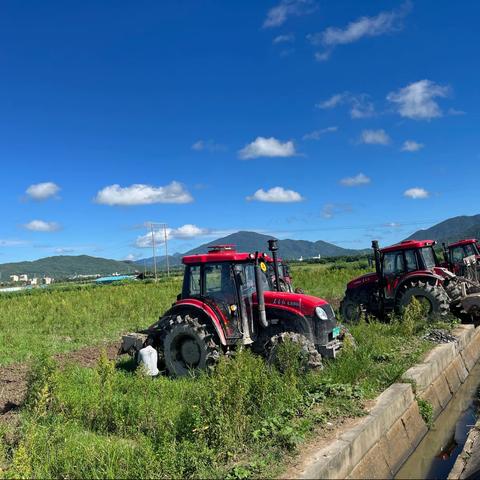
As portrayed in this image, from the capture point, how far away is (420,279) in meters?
12.6

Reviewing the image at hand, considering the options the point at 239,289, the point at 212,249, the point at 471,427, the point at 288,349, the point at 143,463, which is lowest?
the point at 471,427

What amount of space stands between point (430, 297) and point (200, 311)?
6352 mm

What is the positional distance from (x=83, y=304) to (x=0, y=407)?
17472mm

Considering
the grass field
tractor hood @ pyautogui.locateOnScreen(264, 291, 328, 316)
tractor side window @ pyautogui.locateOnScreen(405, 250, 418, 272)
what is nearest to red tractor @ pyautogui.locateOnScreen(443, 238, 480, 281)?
tractor side window @ pyautogui.locateOnScreen(405, 250, 418, 272)

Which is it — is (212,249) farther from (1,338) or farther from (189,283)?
(1,338)

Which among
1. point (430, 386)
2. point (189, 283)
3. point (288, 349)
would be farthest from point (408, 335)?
point (189, 283)

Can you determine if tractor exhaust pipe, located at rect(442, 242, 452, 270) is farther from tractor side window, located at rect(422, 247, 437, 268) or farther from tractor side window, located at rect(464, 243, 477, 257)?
tractor side window, located at rect(422, 247, 437, 268)

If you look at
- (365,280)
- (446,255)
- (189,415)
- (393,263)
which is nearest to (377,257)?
(393,263)

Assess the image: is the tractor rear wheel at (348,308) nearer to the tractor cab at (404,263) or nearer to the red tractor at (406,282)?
the red tractor at (406,282)

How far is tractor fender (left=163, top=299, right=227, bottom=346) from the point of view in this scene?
816 cm

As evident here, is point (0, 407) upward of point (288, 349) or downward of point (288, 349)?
downward

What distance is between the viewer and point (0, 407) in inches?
289

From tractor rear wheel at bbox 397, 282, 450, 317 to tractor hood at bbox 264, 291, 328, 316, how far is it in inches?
176

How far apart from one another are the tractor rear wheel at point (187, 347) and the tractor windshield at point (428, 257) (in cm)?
706
